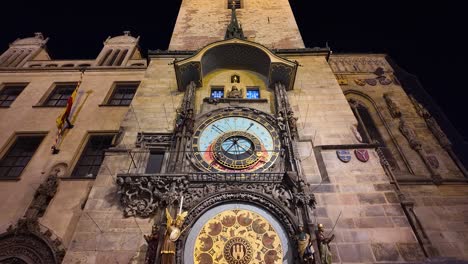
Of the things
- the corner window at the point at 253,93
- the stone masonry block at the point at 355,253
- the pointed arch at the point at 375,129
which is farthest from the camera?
the pointed arch at the point at 375,129

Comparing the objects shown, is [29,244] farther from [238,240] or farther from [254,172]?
[254,172]

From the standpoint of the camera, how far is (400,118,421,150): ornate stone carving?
13.2 m

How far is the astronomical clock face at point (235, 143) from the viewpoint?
9.03 m

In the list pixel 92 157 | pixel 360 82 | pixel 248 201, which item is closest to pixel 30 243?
pixel 92 157

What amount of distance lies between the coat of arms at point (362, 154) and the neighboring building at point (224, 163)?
48 millimetres

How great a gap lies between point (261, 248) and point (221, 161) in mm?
3025

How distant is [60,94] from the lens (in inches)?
622

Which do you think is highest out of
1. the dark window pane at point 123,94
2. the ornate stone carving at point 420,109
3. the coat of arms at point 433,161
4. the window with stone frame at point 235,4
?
the window with stone frame at point 235,4

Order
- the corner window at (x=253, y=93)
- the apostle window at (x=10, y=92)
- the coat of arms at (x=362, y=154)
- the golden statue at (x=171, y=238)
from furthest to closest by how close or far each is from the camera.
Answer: the apostle window at (x=10, y=92)
the corner window at (x=253, y=93)
the coat of arms at (x=362, y=154)
the golden statue at (x=171, y=238)

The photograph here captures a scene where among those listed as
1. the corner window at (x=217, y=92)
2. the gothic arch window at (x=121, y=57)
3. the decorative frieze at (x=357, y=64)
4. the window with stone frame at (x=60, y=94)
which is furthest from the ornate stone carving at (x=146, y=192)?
the decorative frieze at (x=357, y=64)

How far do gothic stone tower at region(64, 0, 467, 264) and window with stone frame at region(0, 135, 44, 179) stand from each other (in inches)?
219

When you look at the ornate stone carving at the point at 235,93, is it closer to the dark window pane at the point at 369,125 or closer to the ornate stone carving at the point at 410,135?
the dark window pane at the point at 369,125

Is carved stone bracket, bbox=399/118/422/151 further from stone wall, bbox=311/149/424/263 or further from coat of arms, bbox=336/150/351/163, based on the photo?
coat of arms, bbox=336/150/351/163

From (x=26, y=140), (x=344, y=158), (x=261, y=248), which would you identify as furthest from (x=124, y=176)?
(x=26, y=140)
